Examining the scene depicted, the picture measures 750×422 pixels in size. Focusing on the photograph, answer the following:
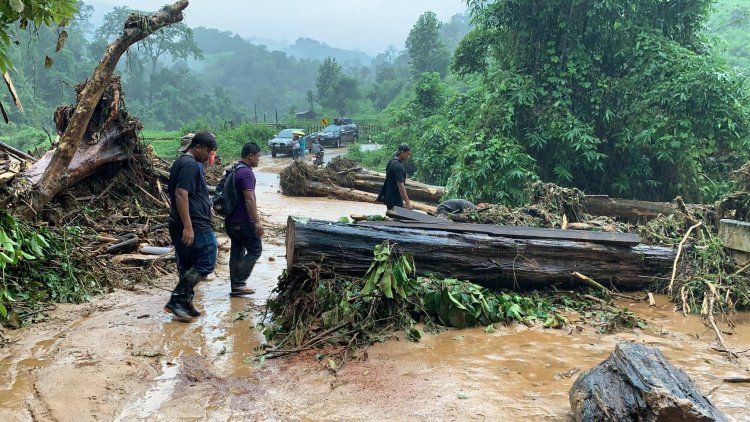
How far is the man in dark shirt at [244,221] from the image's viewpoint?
19.3ft

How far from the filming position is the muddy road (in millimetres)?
3674

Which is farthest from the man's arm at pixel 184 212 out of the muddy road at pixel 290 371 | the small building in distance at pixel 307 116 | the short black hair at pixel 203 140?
the small building in distance at pixel 307 116

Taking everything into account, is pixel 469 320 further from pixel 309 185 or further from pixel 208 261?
pixel 309 185

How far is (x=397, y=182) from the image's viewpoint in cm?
859

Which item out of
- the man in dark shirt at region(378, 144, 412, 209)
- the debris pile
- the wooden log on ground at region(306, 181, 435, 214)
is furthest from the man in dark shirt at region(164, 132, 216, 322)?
the wooden log on ground at region(306, 181, 435, 214)

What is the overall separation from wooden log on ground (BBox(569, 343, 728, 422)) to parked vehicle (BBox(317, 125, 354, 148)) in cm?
3484

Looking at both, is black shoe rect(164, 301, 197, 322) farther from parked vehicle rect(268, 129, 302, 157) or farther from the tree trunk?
parked vehicle rect(268, 129, 302, 157)

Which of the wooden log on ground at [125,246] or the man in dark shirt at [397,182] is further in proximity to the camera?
the man in dark shirt at [397,182]

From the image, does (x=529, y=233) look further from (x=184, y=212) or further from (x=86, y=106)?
(x=86, y=106)

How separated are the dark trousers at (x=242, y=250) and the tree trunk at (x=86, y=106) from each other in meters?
2.82

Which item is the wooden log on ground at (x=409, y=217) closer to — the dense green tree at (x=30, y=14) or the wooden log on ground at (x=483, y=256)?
the wooden log on ground at (x=483, y=256)

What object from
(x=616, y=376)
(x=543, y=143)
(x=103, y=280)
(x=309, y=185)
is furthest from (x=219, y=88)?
(x=616, y=376)

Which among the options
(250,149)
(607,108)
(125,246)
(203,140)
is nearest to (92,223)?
(125,246)

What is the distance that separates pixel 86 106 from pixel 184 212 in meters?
3.29
